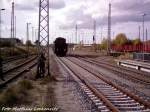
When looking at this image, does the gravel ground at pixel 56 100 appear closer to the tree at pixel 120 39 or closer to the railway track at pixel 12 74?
the railway track at pixel 12 74

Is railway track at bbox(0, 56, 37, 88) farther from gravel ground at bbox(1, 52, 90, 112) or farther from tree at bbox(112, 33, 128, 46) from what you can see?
Answer: tree at bbox(112, 33, 128, 46)

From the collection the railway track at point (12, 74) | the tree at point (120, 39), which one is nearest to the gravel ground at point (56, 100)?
the railway track at point (12, 74)

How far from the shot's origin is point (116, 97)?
54.3ft

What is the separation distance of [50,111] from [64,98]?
447 centimetres

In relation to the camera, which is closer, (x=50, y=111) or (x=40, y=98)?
(x=50, y=111)

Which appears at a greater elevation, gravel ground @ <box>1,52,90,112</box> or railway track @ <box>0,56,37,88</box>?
gravel ground @ <box>1,52,90,112</box>

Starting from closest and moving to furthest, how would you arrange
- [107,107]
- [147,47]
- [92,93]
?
[107,107] < [92,93] < [147,47]

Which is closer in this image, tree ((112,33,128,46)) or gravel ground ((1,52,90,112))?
gravel ground ((1,52,90,112))

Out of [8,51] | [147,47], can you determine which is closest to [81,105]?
[147,47]

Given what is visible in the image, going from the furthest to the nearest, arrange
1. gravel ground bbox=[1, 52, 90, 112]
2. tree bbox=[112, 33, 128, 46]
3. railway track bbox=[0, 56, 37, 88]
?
tree bbox=[112, 33, 128, 46]
railway track bbox=[0, 56, 37, 88]
gravel ground bbox=[1, 52, 90, 112]

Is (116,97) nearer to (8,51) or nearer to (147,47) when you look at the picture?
(147,47)

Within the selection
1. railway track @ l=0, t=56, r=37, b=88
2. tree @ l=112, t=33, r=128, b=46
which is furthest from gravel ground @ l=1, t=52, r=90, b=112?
tree @ l=112, t=33, r=128, b=46

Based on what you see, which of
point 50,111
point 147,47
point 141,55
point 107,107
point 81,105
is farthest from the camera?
point 147,47

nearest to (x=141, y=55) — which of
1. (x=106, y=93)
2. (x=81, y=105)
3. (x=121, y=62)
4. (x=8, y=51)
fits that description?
(x=121, y=62)
